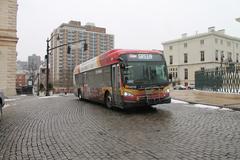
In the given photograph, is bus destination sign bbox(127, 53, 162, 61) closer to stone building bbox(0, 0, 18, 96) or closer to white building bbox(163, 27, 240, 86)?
stone building bbox(0, 0, 18, 96)

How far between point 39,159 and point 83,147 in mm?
1255

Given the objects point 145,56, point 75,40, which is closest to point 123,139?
point 145,56

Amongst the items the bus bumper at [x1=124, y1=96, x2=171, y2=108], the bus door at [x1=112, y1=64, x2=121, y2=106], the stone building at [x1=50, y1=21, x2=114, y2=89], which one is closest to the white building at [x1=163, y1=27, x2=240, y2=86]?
the stone building at [x1=50, y1=21, x2=114, y2=89]

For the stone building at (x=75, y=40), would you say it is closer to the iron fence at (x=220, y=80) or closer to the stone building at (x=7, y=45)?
the stone building at (x=7, y=45)

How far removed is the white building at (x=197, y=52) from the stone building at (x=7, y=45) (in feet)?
169

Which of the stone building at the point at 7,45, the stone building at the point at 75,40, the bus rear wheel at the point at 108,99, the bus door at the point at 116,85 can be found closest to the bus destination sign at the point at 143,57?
the bus door at the point at 116,85

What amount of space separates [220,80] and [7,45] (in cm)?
2342

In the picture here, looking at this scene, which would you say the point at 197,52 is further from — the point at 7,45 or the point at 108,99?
the point at 108,99

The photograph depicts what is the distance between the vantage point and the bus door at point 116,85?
14499 mm

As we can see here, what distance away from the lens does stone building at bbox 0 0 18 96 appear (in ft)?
110

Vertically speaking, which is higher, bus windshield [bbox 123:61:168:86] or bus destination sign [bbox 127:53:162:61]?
bus destination sign [bbox 127:53:162:61]

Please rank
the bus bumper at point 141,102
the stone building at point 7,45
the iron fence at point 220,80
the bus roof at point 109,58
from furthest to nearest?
1. the stone building at point 7,45
2. the iron fence at point 220,80
3. the bus roof at point 109,58
4. the bus bumper at point 141,102

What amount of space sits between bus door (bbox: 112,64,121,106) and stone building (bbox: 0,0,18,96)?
22.1 metres

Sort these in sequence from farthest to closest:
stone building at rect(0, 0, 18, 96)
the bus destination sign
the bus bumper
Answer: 1. stone building at rect(0, 0, 18, 96)
2. the bus destination sign
3. the bus bumper
